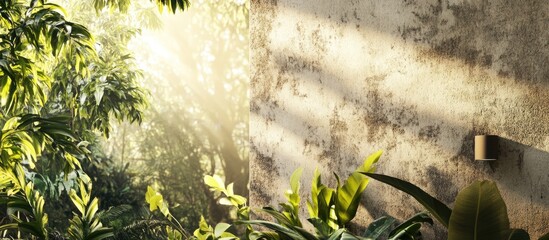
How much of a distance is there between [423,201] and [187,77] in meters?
7.24

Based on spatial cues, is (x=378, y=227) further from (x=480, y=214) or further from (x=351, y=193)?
(x=480, y=214)

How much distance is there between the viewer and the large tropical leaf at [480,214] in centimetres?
193

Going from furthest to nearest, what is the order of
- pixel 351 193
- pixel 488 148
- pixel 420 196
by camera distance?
1. pixel 351 193
2. pixel 488 148
3. pixel 420 196

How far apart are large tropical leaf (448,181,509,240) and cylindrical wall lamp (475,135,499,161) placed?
1.38ft

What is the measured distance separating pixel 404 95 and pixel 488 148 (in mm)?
395

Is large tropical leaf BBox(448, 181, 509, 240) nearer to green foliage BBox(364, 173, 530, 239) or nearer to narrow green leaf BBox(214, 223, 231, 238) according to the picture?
green foliage BBox(364, 173, 530, 239)

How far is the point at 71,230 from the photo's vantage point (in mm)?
2803

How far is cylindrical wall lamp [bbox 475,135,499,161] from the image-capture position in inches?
93.0

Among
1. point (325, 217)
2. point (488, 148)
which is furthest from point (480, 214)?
point (325, 217)

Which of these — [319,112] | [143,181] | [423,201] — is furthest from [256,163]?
[143,181]

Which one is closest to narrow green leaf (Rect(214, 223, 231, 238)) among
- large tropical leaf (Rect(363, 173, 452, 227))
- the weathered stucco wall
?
the weathered stucco wall

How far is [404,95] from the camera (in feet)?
8.64

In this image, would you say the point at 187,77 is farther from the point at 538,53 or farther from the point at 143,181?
the point at 538,53

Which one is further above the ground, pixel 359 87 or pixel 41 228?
pixel 359 87
